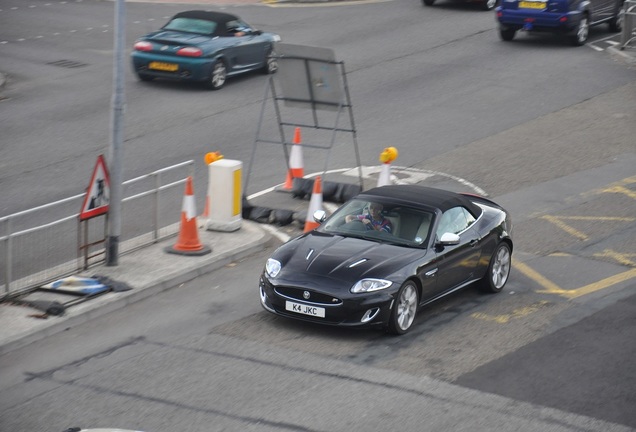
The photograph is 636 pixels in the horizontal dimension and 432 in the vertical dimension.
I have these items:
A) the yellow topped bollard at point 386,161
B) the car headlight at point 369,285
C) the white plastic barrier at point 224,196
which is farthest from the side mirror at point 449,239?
the white plastic barrier at point 224,196

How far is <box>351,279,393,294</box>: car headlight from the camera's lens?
41.1 ft

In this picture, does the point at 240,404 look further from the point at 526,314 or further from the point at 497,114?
the point at 497,114

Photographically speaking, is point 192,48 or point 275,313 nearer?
point 275,313

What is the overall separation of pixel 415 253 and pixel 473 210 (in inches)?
62.8

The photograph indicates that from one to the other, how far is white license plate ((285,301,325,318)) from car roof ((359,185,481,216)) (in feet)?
6.64

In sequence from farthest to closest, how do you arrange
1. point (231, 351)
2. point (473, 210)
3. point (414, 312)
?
→ point (473, 210), point (414, 312), point (231, 351)

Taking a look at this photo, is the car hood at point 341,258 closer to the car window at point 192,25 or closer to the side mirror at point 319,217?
the side mirror at point 319,217

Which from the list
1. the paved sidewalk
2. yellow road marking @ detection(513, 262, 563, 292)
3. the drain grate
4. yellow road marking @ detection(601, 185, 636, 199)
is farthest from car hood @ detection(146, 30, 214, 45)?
yellow road marking @ detection(513, 262, 563, 292)

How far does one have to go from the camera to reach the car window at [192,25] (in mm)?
24891

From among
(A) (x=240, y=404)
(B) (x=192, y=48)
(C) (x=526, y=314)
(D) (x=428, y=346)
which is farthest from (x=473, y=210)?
(B) (x=192, y=48)

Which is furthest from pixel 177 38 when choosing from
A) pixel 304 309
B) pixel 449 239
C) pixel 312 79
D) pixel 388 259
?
pixel 304 309

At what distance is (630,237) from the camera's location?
17.0m

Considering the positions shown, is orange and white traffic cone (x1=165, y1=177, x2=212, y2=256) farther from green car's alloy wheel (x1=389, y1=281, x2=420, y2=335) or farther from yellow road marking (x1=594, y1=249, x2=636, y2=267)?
yellow road marking (x1=594, y1=249, x2=636, y2=267)

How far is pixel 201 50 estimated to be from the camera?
78.6 ft
